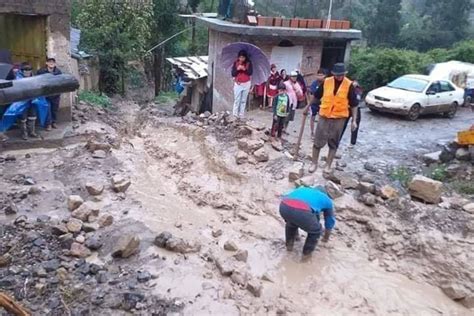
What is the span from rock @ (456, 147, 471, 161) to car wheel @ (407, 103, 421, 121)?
5326 mm

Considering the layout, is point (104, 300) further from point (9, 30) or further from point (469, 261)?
point (9, 30)

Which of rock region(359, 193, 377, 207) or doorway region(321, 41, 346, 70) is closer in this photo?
rock region(359, 193, 377, 207)

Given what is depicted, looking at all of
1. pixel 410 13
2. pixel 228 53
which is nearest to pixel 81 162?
pixel 228 53

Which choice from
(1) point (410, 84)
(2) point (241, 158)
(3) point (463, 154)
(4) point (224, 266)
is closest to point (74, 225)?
(4) point (224, 266)

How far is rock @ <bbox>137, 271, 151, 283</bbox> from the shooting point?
496 cm

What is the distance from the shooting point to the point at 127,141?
403 inches

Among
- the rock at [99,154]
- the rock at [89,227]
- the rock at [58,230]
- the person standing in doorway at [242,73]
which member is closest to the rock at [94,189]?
the rock at [89,227]

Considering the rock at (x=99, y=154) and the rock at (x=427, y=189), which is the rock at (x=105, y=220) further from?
the rock at (x=427, y=189)

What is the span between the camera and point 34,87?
6.47 feet

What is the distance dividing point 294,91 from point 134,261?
20.2 feet

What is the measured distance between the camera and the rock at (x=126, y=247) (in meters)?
5.29

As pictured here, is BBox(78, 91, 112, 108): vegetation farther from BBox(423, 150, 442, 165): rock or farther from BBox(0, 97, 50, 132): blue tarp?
BBox(423, 150, 442, 165): rock

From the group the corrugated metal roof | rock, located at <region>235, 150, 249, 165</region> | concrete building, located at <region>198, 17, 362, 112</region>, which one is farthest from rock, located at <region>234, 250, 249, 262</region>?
the corrugated metal roof

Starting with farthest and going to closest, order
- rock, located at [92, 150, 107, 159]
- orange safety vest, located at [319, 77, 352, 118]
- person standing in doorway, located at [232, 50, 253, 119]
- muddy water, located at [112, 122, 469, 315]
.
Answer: person standing in doorway, located at [232, 50, 253, 119]
rock, located at [92, 150, 107, 159]
orange safety vest, located at [319, 77, 352, 118]
muddy water, located at [112, 122, 469, 315]
